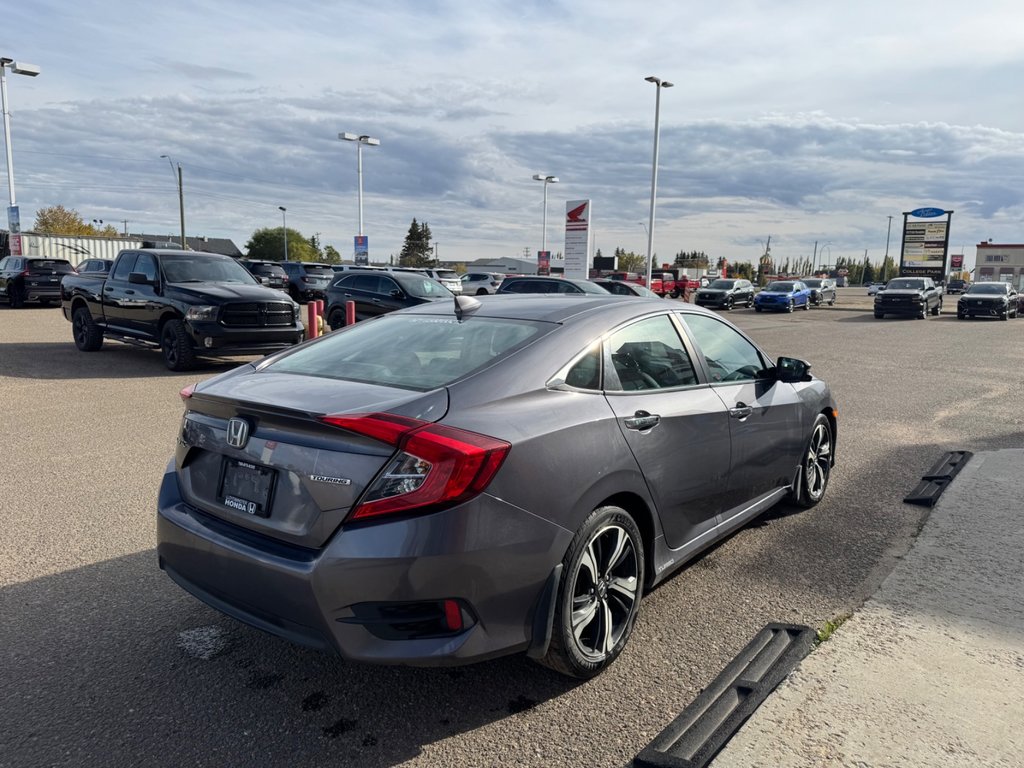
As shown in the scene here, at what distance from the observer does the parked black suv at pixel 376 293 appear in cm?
1720

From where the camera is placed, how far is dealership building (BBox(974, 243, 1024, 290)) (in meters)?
115

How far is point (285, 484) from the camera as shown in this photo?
273 cm

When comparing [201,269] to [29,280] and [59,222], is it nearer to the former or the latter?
[29,280]

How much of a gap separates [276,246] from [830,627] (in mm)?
127197

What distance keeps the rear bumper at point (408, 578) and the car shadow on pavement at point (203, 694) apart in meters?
0.36

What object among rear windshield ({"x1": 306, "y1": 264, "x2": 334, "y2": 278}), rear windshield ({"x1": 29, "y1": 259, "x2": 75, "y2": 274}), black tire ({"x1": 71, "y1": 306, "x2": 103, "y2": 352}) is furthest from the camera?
rear windshield ({"x1": 306, "y1": 264, "x2": 334, "y2": 278})

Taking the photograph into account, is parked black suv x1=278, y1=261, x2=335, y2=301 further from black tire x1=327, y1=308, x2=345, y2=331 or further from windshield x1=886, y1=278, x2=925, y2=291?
windshield x1=886, y1=278, x2=925, y2=291

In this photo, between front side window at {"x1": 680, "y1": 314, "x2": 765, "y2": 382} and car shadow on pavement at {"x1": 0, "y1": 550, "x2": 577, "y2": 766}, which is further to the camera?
front side window at {"x1": 680, "y1": 314, "x2": 765, "y2": 382}

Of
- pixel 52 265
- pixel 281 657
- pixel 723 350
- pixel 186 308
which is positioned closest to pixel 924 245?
pixel 52 265

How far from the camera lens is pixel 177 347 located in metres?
11.5

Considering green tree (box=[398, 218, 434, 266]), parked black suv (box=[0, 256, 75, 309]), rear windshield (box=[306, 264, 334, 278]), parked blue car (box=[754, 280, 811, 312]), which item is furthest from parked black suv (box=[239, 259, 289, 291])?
green tree (box=[398, 218, 434, 266])

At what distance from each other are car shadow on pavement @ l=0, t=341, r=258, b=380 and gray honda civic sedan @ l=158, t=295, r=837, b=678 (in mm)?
8821

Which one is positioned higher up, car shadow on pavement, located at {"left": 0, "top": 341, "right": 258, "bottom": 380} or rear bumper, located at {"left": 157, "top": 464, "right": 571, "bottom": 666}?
rear bumper, located at {"left": 157, "top": 464, "right": 571, "bottom": 666}

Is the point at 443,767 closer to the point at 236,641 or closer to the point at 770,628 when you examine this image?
the point at 236,641
